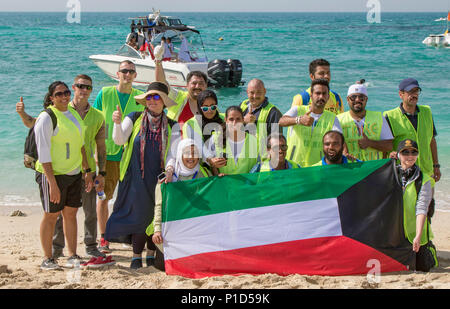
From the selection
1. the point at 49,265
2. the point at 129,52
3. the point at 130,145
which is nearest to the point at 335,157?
the point at 130,145

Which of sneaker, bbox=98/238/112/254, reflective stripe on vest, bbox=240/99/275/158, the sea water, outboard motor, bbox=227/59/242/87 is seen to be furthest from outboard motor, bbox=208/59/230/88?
reflective stripe on vest, bbox=240/99/275/158

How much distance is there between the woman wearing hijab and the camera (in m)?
4.70

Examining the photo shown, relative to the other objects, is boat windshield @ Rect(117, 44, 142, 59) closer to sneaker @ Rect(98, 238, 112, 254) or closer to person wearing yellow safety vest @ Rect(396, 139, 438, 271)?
sneaker @ Rect(98, 238, 112, 254)

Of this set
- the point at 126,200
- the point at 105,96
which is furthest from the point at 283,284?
the point at 105,96

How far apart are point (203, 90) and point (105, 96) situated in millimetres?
1131

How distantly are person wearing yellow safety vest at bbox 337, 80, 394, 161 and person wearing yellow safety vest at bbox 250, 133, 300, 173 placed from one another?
0.73m

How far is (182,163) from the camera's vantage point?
478cm

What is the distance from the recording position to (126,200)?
16.5 feet

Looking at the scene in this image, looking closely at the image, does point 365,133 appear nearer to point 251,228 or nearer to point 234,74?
point 251,228

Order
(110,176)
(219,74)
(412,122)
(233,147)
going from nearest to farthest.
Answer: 1. (233,147)
2. (412,122)
3. (110,176)
4. (219,74)

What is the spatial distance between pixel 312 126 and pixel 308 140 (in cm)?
14
